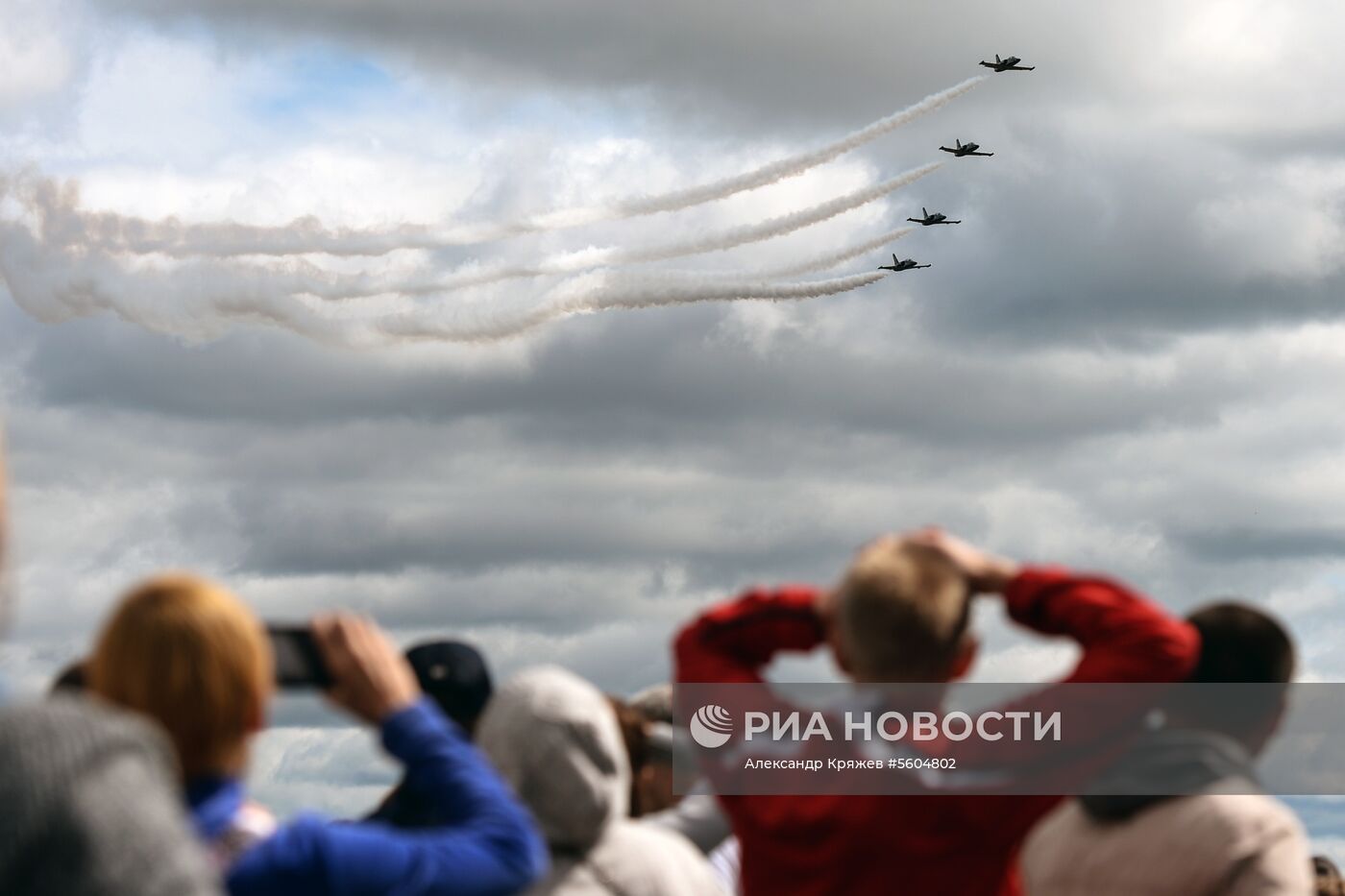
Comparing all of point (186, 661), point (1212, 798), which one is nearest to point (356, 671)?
point (186, 661)

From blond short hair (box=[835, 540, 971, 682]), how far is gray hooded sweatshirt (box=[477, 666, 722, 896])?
5.05 ft

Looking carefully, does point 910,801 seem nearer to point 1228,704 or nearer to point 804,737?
point 804,737

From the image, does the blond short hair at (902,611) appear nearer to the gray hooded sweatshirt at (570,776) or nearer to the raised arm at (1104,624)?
the raised arm at (1104,624)

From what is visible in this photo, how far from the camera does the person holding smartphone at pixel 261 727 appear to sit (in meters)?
4.84

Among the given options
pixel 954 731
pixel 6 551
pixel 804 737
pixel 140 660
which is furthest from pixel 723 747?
pixel 6 551

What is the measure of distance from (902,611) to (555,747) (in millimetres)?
1911

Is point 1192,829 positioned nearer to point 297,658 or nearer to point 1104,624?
point 1104,624

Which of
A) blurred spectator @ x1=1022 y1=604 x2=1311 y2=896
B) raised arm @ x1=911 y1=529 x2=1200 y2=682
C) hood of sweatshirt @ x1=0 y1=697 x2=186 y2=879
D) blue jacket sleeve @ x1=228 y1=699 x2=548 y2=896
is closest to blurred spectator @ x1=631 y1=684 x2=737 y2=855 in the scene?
blurred spectator @ x1=1022 y1=604 x2=1311 y2=896

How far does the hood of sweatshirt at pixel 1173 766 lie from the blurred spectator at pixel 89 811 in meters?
4.98

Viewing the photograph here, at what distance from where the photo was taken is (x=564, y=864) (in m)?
8.00

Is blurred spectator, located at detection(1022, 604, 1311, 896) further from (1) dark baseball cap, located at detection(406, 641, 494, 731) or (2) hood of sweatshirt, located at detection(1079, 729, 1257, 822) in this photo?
(1) dark baseball cap, located at detection(406, 641, 494, 731)

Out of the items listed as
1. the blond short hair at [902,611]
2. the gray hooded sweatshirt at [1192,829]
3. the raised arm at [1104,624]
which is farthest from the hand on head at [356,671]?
the gray hooded sweatshirt at [1192,829]

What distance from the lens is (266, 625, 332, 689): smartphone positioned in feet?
17.6

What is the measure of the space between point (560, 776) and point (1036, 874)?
2398mm
